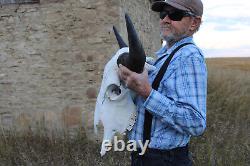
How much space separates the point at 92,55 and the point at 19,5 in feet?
6.03

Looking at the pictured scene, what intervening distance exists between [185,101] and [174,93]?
3.6 inches

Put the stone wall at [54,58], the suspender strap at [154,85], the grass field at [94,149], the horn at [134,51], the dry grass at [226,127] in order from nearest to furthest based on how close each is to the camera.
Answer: the horn at [134,51], the suspender strap at [154,85], the grass field at [94,149], the dry grass at [226,127], the stone wall at [54,58]

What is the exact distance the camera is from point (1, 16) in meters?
7.60

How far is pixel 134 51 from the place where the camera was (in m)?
2.26

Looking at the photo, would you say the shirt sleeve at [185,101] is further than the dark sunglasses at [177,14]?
No

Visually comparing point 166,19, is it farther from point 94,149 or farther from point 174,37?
point 94,149

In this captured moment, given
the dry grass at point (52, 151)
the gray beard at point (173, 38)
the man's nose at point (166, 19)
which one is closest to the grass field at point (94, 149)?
the dry grass at point (52, 151)

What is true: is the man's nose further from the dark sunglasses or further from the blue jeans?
the blue jeans

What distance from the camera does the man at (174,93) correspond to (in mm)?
2254

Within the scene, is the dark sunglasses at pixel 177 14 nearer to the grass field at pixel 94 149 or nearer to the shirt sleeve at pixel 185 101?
the shirt sleeve at pixel 185 101

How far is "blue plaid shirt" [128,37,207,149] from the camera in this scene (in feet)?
7.36

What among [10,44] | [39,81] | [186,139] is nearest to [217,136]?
[39,81]

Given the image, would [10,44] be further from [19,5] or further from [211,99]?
[211,99]

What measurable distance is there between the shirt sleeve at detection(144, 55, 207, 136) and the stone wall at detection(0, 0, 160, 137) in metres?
4.81
